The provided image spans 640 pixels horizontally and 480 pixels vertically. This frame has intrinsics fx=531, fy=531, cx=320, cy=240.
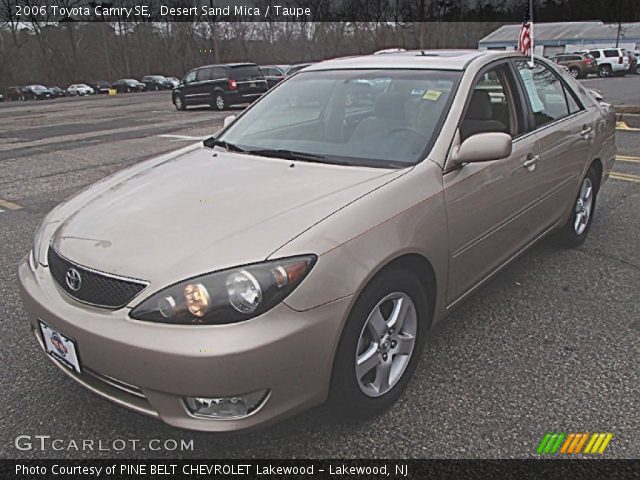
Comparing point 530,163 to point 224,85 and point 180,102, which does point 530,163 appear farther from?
point 180,102

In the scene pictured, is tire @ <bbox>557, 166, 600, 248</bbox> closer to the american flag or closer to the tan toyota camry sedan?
the tan toyota camry sedan

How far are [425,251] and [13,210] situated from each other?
5.35 metres

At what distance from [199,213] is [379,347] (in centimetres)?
97

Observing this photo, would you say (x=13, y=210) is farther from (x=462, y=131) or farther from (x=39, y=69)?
(x=39, y=69)

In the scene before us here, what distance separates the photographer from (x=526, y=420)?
7.72ft

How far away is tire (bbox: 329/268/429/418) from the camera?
2090 millimetres

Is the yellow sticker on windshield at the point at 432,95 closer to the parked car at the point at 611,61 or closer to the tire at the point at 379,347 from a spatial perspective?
the tire at the point at 379,347

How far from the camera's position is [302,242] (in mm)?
1967

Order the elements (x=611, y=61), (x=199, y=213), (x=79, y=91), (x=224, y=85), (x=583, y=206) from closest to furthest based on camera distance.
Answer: (x=199, y=213) → (x=583, y=206) → (x=224, y=85) → (x=611, y=61) → (x=79, y=91)

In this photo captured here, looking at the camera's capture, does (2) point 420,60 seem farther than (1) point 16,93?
No

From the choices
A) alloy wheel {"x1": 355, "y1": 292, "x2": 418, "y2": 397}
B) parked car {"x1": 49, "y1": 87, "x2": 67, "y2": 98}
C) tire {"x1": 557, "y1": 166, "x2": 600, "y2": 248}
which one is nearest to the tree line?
parked car {"x1": 49, "y1": 87, "x2": 67, "y2": 98}

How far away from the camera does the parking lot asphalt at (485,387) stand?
7.30 feet

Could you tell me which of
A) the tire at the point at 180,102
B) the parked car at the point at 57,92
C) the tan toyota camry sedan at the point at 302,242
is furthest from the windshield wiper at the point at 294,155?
the parked car at the point at 57,92

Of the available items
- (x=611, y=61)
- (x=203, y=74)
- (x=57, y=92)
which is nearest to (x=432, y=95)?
(x=203, y=74)
